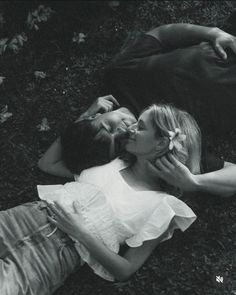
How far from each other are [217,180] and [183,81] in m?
0.72

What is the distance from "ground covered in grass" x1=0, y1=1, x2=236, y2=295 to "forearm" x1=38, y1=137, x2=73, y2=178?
15cm

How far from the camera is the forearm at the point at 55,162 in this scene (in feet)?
13.1

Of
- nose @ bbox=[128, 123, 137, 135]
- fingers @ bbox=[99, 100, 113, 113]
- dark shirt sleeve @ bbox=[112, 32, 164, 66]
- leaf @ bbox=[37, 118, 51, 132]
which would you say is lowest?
leaf @ bbox=[37, 118, 51, 132]

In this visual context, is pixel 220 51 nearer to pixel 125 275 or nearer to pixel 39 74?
pixel 39 74

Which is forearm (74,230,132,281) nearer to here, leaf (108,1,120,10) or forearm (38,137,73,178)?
forearm (38,137,73,178)

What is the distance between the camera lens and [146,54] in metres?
4.01

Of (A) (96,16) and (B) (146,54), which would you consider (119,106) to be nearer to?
(B) (146,54)

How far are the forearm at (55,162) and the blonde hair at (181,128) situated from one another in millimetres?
781

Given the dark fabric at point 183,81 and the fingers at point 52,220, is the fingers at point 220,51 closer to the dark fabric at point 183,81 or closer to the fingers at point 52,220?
the dark fabric at point 183,81

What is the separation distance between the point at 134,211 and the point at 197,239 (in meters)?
0.65

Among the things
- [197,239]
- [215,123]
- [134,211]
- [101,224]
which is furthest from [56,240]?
[215,123]

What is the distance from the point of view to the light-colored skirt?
11.2ft

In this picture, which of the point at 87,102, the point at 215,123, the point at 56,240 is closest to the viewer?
the point at 56,240

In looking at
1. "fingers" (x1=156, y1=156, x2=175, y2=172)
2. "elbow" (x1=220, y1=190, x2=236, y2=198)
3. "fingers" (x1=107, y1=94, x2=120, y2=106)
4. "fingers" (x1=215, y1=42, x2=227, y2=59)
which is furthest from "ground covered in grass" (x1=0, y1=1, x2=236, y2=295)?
"fingers" (x1=215, y1=42, x2=227, y2=59)
